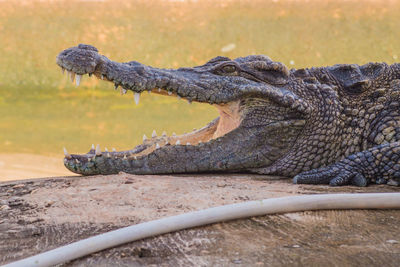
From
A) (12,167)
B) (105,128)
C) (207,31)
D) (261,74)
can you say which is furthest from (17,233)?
(207,31)

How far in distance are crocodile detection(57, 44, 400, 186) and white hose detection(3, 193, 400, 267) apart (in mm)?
896

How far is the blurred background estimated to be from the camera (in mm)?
11383

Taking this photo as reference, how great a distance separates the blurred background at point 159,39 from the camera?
11383mm

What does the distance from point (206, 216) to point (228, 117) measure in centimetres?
177

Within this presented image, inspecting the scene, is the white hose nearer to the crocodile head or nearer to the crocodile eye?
the crocodile head

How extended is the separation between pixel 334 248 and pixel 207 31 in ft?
33.1

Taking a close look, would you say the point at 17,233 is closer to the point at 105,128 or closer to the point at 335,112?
the point at 335,112

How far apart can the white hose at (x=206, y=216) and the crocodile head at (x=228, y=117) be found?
123cm

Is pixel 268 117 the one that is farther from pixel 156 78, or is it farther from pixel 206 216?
pixel 206 216

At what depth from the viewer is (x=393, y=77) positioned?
13.3 ft

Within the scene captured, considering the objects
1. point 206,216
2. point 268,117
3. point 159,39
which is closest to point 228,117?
point 268,117

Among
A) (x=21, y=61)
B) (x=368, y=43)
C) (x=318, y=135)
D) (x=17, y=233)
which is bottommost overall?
(x=17, y=233)

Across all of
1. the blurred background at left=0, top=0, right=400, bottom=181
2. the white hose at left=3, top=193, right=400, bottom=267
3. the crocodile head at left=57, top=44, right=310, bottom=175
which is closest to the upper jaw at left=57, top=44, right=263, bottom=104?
the crocodile head at left=57, top=44, right=310, bottom=175

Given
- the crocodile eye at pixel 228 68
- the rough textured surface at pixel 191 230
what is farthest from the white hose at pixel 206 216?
the crocodile eye at pixel 228 68
